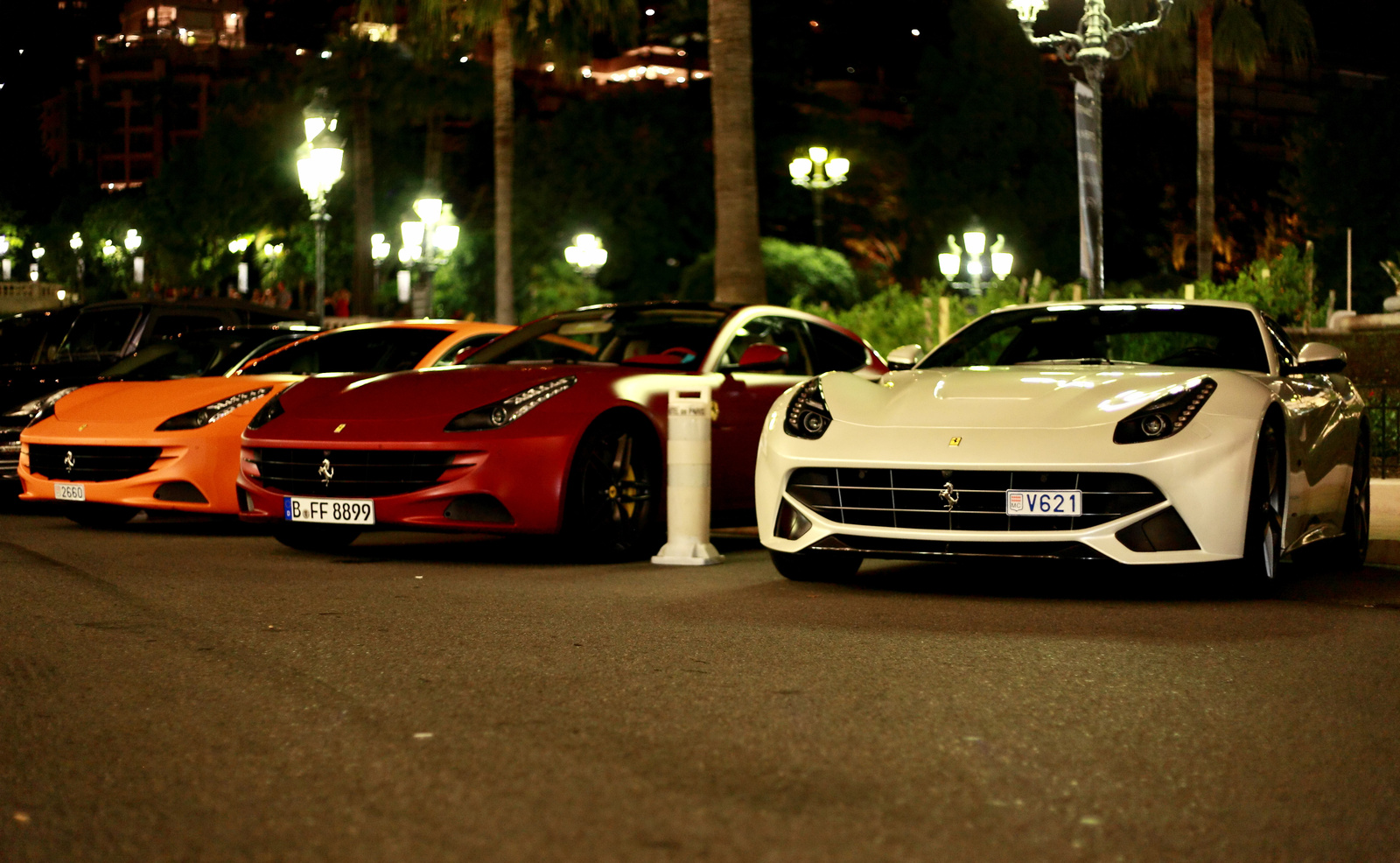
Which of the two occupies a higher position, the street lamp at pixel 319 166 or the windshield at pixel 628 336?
the street lamp at pixel 319 166

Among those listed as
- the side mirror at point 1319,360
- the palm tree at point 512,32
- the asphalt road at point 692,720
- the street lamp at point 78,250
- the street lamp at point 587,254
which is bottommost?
the asphalt road at point 692,720

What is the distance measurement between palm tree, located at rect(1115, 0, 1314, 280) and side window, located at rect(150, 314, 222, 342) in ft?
79.8

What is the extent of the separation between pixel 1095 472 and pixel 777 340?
3.87 metres

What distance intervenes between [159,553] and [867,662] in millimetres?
5068

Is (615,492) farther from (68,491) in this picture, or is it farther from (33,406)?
(33,406)

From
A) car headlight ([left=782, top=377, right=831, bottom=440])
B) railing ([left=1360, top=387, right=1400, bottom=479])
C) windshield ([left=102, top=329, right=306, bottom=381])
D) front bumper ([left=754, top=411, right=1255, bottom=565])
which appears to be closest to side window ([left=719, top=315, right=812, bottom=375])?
car headlight ([left=782, top=377, right=831, bottom=440])

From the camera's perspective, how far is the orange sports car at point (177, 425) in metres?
11.0

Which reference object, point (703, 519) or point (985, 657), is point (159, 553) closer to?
point (703, 519)

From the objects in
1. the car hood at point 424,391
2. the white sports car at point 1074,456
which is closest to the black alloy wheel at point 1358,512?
the white sports car at point 1074,456

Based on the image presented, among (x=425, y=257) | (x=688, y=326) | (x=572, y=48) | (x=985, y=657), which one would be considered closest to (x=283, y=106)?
(x=425, y=257)

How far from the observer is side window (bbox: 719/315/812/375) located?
10.6 metres

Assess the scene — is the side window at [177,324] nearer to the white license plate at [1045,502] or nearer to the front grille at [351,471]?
the front grille at [351,471]

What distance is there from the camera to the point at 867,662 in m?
6.00

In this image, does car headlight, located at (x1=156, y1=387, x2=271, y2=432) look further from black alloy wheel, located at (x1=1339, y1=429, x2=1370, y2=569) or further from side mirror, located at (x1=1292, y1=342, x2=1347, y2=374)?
black alloy wheel, located at (x1=1339, y1=429, x2=1370, y2=569)
